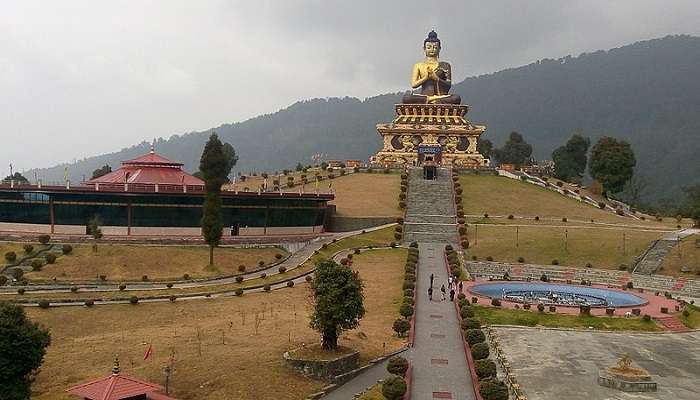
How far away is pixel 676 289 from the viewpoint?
47219 mm

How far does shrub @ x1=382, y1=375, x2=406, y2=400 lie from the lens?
22344mm

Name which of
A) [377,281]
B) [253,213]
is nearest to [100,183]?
[253,213]

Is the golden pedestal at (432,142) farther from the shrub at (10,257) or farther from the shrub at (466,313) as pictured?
the shrub at (466,313)

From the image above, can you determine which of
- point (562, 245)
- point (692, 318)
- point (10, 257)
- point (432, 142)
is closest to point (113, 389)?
point (10, 257)

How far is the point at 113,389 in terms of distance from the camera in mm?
21328

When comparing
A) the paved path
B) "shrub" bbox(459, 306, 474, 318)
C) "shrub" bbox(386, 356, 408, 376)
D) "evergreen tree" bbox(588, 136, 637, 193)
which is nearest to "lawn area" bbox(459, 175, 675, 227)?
"evergreen tree" bbox(588, 136, 637, 193)

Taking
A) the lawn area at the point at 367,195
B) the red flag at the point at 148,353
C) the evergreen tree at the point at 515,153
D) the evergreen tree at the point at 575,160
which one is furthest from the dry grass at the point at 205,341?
the evergreen tree at the point at 515,153

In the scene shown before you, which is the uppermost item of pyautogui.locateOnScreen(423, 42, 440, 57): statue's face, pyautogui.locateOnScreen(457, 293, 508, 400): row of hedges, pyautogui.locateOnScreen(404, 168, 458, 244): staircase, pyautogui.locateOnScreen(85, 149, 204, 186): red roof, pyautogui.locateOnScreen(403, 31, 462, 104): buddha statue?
pyautogui.locateOnScreen(423, 42, 440, 57): statue's face

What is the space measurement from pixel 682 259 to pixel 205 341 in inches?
1586

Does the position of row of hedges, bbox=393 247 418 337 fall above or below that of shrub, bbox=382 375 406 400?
above

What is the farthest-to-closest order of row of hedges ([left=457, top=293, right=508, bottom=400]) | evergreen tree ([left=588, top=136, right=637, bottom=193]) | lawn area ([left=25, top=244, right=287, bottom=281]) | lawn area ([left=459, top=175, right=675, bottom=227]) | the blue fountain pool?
evergreen tree ([left=588, top=136, right=637, bottom=193])
lawn area ([left=459, top=175, right=675, bottom=227])
lawn area ([left=25, top=244, right=287, bottom=281])
the blue fountain pool
row of hedges ([left=457, top=293, right=508, bottom=400])

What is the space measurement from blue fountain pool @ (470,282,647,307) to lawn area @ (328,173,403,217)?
2466 centimetres

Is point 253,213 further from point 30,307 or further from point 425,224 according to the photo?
point 30,307

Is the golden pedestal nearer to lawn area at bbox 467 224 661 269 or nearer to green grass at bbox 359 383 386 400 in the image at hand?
lawn area at bbox 467 224 661 269
